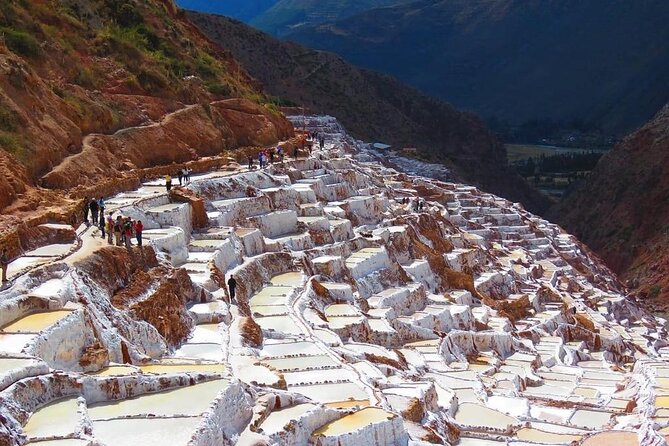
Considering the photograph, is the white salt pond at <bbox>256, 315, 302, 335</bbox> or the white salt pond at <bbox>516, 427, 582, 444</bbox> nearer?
the white salt pond at <bbox>516, 427, 582, 444</bbox>

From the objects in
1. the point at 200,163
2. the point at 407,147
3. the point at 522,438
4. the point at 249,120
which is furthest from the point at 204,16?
the point at 522,438

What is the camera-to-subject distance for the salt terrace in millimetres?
14086

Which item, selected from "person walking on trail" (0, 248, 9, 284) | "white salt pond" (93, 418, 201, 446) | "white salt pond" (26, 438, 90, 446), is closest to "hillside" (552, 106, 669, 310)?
"person walking on trail" (0, 248, 9, 284)

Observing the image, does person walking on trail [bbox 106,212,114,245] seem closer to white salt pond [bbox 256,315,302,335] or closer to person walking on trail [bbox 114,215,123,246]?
person walking on trail [bbox 114,215,123,246]

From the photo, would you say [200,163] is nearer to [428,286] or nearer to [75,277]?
[428,286]

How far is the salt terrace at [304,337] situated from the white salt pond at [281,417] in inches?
1.9

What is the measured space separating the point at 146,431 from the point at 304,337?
7899 millimetres

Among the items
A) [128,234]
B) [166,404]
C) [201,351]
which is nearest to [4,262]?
[128,234]

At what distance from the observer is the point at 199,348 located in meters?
18.3

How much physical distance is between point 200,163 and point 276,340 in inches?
539

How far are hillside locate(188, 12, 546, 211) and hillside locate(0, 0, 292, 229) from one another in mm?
34598

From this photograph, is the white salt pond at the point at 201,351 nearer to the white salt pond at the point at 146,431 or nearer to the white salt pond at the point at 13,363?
the white salt pond at the point at 146,431

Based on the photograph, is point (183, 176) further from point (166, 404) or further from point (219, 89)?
point (166, 404)

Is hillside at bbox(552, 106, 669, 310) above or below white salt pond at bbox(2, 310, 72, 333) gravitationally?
below
